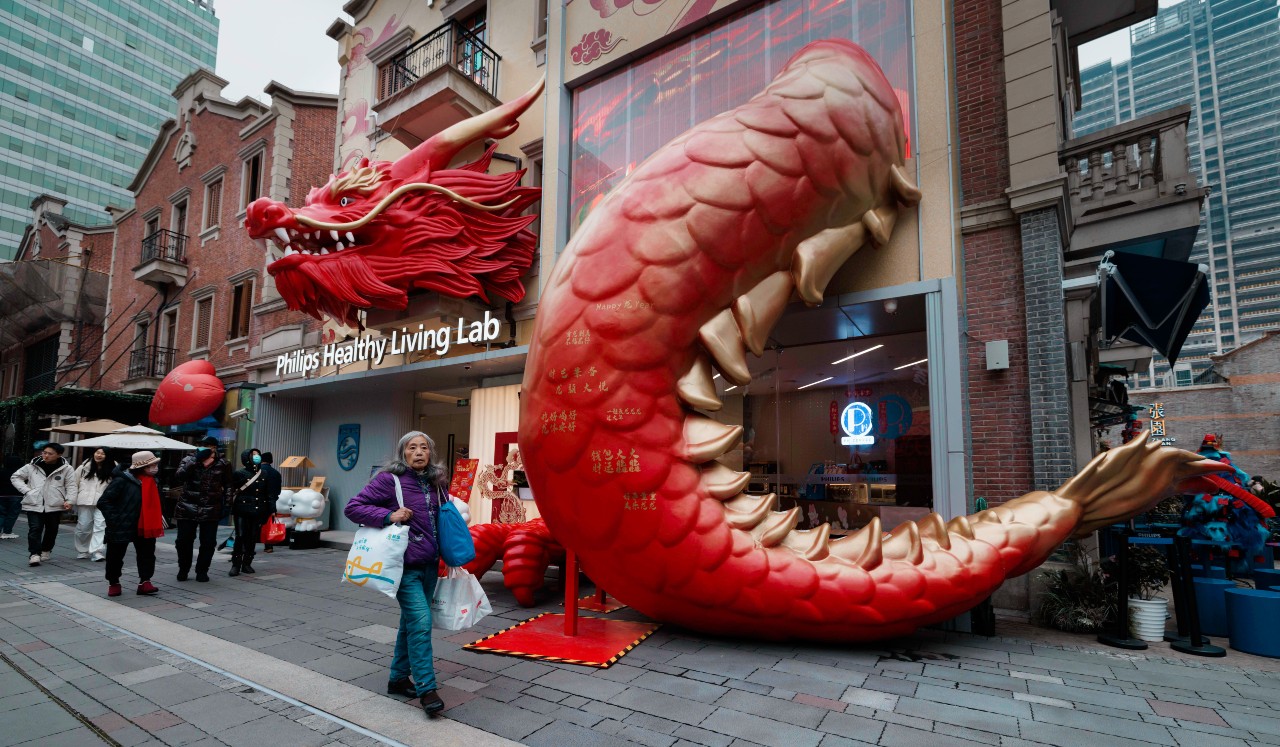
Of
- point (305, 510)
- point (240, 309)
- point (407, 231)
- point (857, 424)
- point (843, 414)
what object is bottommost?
point (305, 510)

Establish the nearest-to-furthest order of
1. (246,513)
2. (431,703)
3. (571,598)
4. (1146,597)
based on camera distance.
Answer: (431,703)
(571,598)
(1146,597)
(246,513)

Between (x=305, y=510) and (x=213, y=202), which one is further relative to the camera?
(x=213, y=202)

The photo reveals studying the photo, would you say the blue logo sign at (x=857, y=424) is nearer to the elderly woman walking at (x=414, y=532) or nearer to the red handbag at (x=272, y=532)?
the elderly woman walking at (x=414, y=532)

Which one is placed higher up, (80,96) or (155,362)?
(80,96)

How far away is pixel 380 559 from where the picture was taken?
11.9 feet

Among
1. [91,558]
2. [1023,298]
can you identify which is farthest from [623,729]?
[91,558]

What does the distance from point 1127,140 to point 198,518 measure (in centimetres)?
1171

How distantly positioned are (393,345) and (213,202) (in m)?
13.2

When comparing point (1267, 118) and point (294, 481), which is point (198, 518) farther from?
point (1267, 118)

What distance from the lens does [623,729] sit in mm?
3480

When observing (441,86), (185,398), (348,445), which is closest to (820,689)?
(441,86)

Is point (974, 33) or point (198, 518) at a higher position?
point (974, 33)

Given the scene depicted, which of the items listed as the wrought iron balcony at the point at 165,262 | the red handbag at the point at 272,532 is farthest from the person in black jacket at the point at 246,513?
the wrought iron balcony at the point at 165,262

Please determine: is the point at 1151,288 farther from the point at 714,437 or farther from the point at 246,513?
the point at 246,513
